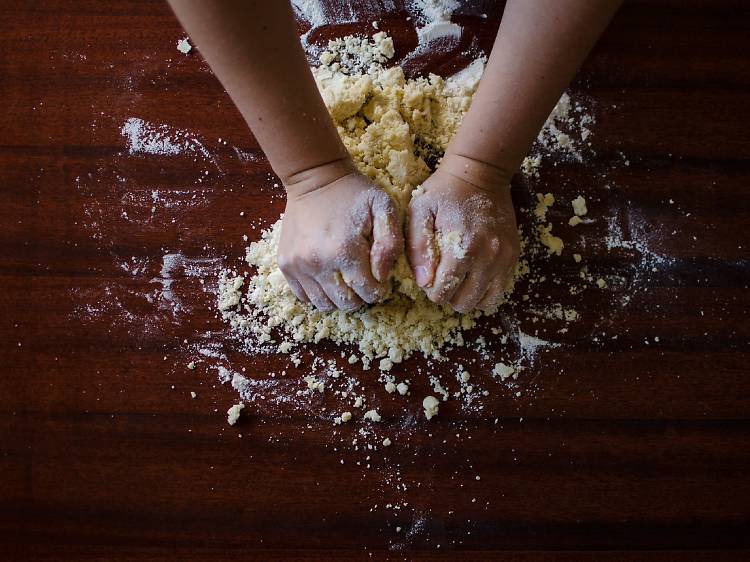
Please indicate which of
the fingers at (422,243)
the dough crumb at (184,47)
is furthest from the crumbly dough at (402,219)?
the dough crumb at (184,47)

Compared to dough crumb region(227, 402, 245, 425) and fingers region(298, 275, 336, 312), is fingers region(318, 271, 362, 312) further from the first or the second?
dough crumb region(227, 402, 245, 425)

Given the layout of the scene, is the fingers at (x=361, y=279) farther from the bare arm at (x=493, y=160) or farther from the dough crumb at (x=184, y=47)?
the dough crumb at (x=184, y=47)

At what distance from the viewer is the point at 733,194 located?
71 cm

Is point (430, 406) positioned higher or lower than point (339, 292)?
lower

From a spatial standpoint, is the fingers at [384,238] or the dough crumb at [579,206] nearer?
the fingers at [384,238]

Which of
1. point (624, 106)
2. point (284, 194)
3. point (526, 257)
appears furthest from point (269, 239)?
point (624, 106)

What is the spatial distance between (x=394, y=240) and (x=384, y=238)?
0.01m

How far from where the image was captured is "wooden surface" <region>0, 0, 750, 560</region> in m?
0.65

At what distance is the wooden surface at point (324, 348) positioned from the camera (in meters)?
0.65

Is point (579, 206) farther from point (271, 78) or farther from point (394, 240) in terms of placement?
point (271, 78)

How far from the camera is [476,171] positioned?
0.62 m

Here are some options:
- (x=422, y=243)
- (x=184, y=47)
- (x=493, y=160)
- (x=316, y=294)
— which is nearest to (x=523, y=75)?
(x=493, y=160)

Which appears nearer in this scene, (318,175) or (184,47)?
(318,175)

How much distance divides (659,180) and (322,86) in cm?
42
